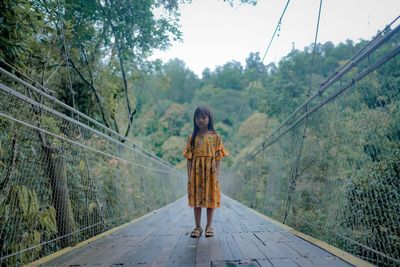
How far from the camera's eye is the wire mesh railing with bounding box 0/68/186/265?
1.98 metres

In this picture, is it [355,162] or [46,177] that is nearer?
[355,162]

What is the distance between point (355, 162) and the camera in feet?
7.68

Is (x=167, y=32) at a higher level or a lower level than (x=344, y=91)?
higher

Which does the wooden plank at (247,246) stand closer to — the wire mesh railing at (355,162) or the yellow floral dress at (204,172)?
the yellow floral dress at (204,172)

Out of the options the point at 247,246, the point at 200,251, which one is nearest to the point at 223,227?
the point at 247,246

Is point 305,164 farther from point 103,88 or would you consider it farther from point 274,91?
point 274,91

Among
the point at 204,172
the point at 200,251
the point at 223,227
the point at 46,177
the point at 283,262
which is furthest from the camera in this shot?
the point at 223,227

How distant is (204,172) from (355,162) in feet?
3.53

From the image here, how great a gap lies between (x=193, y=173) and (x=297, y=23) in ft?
18.2

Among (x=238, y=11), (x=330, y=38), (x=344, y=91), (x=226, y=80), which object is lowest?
(x=344, y=91)

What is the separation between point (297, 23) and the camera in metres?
7.29

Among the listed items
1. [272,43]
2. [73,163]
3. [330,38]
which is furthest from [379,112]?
[330,38]

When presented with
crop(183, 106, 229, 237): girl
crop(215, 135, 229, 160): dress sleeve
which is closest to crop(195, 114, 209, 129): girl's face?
crop(183, 106, 229, 237): girl

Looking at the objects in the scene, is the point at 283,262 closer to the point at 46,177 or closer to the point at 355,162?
the point at 355,162
